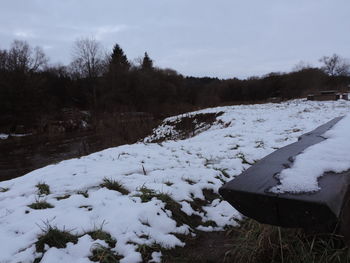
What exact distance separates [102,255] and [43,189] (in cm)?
198

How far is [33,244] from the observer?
2580 mm

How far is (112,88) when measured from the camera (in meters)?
37.5

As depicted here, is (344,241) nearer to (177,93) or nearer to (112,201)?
(112,201)

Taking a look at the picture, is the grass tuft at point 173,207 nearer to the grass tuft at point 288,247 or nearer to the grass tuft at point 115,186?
the grass tuft at point 115,186

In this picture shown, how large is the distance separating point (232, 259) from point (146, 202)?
1261 millimetres

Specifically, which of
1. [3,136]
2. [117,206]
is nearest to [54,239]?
[117,206]

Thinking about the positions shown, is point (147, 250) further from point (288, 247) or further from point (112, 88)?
point (112, 88)

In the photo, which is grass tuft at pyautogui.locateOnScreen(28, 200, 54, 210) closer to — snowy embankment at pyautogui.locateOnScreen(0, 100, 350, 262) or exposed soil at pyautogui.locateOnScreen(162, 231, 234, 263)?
snowy embankment at pyautogui.locateOnScreen(0, 100, 350, 262)

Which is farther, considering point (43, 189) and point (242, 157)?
point (242, 157)

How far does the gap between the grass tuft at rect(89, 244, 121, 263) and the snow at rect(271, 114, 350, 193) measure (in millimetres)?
1534

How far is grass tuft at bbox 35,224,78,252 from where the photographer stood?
2568 mm

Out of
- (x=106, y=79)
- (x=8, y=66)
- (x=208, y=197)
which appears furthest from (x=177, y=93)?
(x=208, y=197)

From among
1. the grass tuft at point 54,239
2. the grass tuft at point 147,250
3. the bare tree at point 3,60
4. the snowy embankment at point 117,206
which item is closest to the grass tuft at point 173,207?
the snowy embankment at point 117,206

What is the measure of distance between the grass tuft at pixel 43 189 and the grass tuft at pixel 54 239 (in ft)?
4.25
